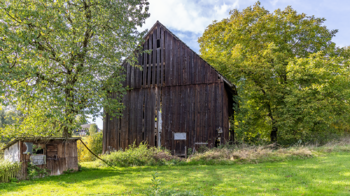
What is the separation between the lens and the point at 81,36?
11.7m

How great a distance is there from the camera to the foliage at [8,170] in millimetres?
8906

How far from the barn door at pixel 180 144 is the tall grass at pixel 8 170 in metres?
8.73

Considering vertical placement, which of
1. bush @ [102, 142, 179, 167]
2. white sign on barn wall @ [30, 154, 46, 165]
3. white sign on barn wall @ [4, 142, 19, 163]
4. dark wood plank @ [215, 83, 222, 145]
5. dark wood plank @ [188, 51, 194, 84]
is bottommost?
bush @ [102, 142, 179, 167]

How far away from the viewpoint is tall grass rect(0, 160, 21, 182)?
351 inches

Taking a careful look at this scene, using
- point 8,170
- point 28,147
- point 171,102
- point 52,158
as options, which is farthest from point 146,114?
point 8,170

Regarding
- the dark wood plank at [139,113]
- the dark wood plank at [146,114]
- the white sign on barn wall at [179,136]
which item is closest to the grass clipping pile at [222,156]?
the white sign on barn wall at [179,136]

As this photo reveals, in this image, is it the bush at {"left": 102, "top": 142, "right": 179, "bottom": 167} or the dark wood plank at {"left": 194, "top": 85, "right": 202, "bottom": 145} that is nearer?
the bush at {"left": 102, "top": 142, "right": 179, "bottom": 167}

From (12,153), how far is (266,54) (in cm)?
1965

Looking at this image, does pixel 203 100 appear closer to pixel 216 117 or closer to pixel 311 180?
pixel 216 117

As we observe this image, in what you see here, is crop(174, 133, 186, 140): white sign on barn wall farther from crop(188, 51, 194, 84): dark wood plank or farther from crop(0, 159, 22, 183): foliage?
crop(0, 159, 22, 183): foliage

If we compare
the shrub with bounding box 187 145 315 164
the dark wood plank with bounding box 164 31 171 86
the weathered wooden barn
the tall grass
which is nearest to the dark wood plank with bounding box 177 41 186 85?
the weathered wooden barn

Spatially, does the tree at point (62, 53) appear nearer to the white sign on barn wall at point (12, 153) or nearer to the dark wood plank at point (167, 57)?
the white sign on barn wall at point (12, 153)

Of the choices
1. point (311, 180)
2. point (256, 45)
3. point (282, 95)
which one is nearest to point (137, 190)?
point (311, 180)

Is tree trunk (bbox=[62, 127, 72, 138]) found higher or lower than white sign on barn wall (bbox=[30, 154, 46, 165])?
higher
